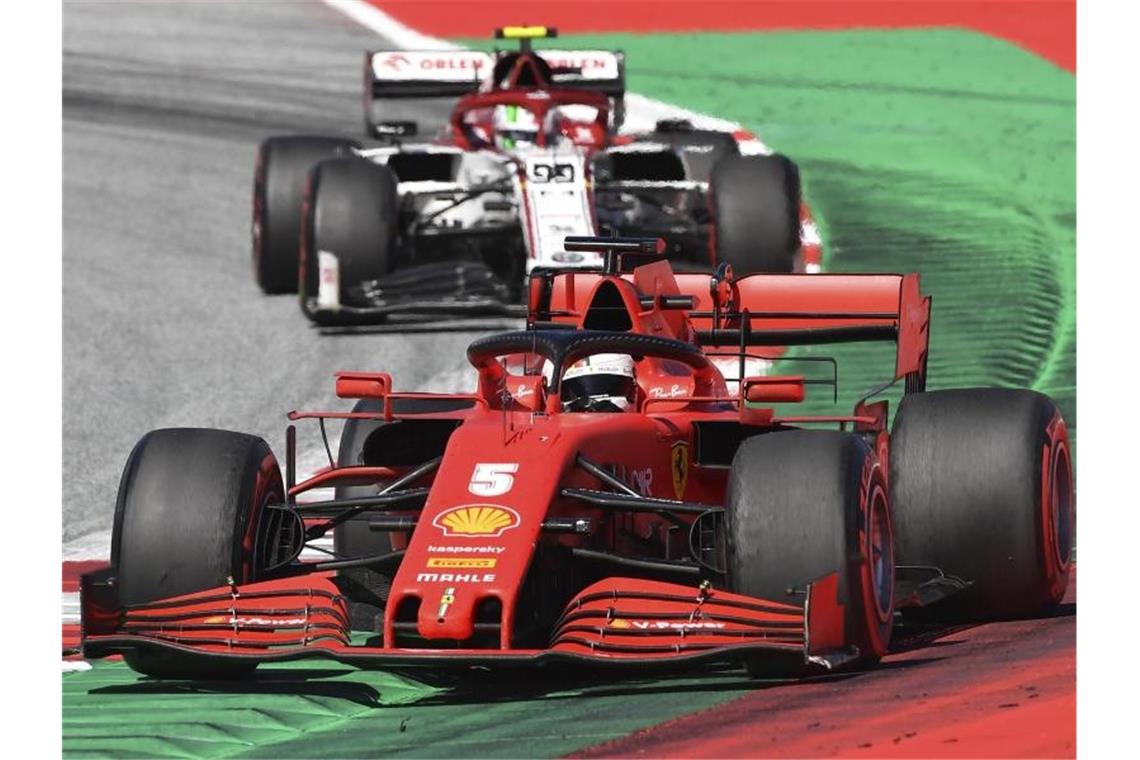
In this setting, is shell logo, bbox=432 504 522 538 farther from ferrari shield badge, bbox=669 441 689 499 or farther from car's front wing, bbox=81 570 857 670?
ferrari shield badge, bbox=669 441 689 499

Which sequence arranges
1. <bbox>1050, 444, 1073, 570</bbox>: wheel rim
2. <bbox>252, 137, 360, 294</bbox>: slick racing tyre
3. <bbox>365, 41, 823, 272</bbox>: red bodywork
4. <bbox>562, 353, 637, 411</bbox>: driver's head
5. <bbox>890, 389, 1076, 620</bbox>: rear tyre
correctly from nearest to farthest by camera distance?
<bbox>562, 353, 637, 411</bbox>: driver's head < <bbox>890, 389, 1076, 620</bbox>: rear tyre < <bbox>1050, 444, 1073, 570</bbox>: wheel rim < <bbox>252, 137, 360, 294</bbox>: slick racing tyre < <bbox>365, 41, 823, 272</bbox>: red bodywork

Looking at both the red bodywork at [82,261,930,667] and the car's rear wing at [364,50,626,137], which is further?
the car's rear wing at [364,50,626,137]

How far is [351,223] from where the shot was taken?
2167 cm

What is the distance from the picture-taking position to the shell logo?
37.2 feet

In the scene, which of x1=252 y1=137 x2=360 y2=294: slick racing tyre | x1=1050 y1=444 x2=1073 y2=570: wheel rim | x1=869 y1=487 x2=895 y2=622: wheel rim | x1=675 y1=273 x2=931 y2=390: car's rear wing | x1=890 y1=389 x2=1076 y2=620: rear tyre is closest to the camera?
x1=869 y1=487 x2=895 y2=622: wheel rim

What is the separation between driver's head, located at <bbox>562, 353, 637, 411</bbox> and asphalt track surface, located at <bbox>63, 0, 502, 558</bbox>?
4810mm

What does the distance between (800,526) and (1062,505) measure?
2856 millimetres

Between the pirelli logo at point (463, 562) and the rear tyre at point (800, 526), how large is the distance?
104 cm

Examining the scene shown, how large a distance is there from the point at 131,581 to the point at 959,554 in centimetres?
411

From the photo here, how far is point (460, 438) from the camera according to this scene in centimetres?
1205

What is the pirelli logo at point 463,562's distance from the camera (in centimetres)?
1115

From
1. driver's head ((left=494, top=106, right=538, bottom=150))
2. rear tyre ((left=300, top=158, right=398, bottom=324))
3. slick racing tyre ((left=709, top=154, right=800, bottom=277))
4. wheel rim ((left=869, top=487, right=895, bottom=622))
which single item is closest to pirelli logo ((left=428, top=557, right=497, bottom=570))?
wheel rim ((left=869, top=487, right=895, bottom=622))

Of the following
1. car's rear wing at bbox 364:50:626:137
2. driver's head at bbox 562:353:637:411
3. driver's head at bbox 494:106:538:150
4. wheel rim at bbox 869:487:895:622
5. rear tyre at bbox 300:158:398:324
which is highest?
car's rear wing at bbox 364:50:626:137

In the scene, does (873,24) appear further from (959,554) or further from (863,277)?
(959,554)
